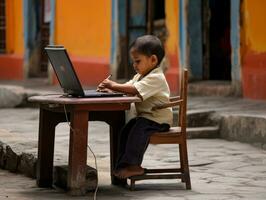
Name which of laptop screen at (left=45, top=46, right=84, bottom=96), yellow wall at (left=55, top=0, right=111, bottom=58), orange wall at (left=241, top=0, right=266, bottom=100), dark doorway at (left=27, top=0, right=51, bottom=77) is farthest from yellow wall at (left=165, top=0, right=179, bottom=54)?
laptop screen at (left=45, top=46, right=84, bottom=96)

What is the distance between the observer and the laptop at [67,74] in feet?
18.7

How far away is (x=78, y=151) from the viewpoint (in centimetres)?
577

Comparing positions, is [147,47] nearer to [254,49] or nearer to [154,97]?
[154,97]

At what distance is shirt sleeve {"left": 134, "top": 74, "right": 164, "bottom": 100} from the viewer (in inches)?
235

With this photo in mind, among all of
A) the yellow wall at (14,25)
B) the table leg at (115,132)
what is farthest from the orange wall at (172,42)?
the yellow wall at (14,25)

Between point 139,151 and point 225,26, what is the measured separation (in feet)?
24.7

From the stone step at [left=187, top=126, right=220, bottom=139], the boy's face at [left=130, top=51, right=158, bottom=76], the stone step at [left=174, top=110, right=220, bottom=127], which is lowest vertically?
the stone step at [left=187, top=126, right=220, bottom=139]

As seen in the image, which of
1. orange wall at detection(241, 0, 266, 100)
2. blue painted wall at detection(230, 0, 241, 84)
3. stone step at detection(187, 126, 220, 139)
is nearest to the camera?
stone step at detection(187, 126, 220, 139)

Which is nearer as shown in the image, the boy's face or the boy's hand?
the boy's hand

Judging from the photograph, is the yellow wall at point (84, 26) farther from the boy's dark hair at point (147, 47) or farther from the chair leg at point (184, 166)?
the chair leg at point (184, 166)

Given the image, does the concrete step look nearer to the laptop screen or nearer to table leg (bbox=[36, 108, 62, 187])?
table leg (bbox=[36, 108, 62, 187])

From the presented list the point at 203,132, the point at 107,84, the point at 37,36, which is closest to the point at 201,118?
the point at 203,132

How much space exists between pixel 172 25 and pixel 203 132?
3890mm

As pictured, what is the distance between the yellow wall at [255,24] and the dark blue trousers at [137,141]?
16.5 feet
